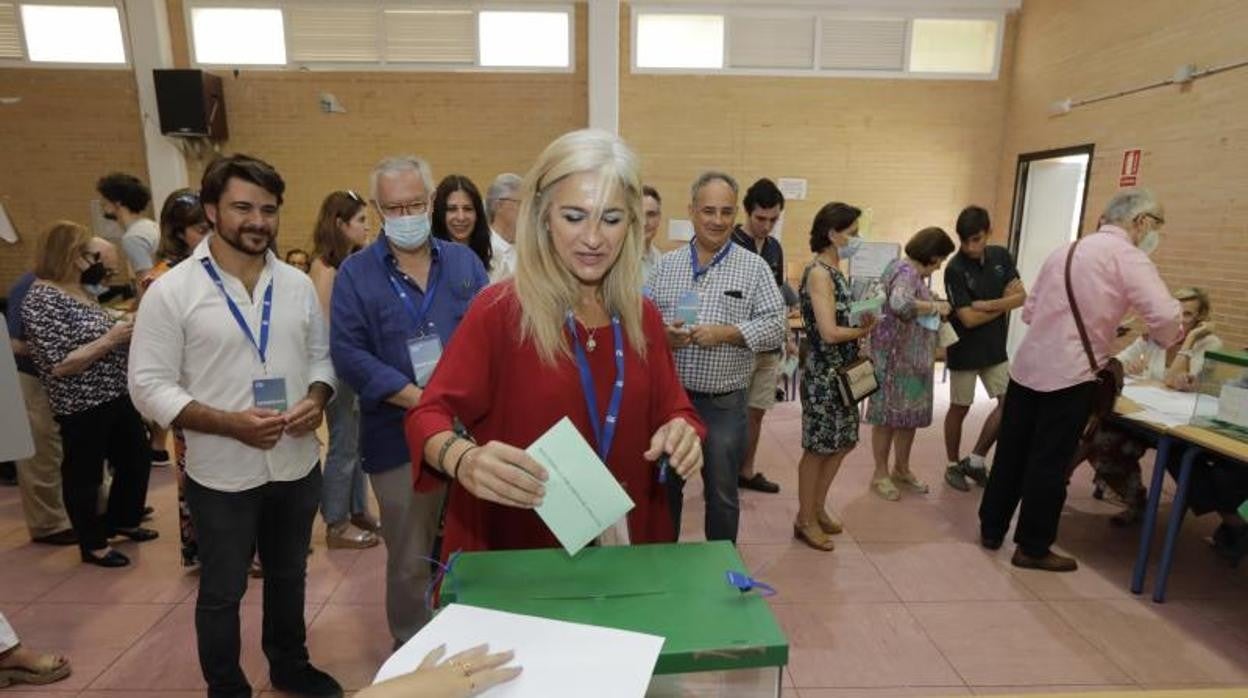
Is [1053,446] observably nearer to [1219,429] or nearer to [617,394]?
[1219,429]

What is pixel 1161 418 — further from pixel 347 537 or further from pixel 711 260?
pixel 347 537

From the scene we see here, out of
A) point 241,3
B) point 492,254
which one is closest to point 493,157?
point 241,3

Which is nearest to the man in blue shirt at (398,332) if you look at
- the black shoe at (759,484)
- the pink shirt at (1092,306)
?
the black shoe at (759,484)

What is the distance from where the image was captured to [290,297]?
2088mm

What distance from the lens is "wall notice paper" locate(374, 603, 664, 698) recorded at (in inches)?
32.1

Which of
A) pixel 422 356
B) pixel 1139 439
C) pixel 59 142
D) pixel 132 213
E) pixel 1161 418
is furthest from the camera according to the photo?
pixel 59 142

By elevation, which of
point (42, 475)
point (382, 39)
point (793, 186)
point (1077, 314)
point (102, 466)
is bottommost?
point (42, 475)

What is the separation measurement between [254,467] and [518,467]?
1355 millimetres

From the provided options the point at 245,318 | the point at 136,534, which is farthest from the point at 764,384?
the point at 136,534

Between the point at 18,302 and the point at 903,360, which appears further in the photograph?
the point at 903,360

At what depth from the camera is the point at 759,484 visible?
4.36m

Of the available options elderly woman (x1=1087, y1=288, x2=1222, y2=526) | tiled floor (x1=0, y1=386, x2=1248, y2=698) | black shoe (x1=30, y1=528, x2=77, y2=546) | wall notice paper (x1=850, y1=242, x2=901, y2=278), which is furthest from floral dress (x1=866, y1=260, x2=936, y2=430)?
black shoe (x1=30, y1=528, x2=77, y2=546)

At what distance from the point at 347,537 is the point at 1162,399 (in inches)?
171

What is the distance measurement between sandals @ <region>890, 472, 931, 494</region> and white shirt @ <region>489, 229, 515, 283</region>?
116 inches
